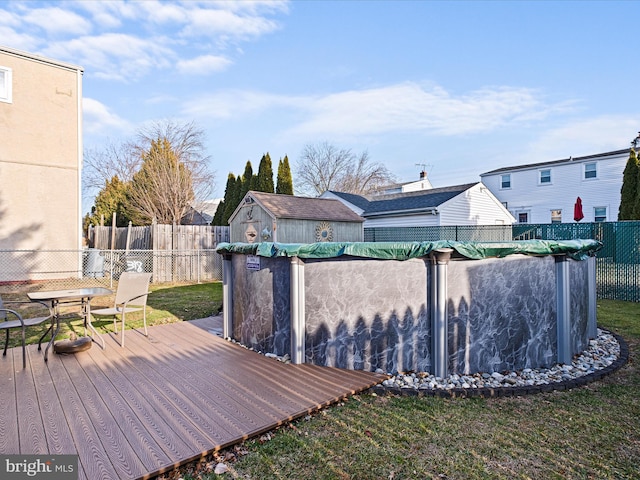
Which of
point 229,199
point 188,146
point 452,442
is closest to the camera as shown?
point 452,442

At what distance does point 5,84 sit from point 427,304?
1358 cm

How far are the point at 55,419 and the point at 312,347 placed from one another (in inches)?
97.6

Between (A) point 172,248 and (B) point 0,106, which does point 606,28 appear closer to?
(A) point 172,248

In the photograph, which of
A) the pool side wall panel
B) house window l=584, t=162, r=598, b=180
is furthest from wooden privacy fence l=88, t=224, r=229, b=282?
house window l=584, t=162, r=598, b=180

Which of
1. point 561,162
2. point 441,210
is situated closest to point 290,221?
point 441,210

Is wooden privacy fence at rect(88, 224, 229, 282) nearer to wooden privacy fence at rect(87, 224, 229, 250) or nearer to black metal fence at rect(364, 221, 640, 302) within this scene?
wooden privacy fence at rect(87, 224, 229, 250)

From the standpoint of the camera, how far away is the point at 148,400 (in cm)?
326

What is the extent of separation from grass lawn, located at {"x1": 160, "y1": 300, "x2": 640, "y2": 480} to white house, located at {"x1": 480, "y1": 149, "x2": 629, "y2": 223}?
2034cm

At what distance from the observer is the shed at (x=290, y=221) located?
10891 millimetres

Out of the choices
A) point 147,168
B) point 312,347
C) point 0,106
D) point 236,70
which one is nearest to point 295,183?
point 147,168

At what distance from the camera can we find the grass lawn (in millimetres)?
2355

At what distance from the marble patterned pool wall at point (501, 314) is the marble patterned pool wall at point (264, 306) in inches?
76.6

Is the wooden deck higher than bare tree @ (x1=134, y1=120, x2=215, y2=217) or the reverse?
the reverse

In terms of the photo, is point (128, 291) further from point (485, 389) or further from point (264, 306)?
point (485, 389)
